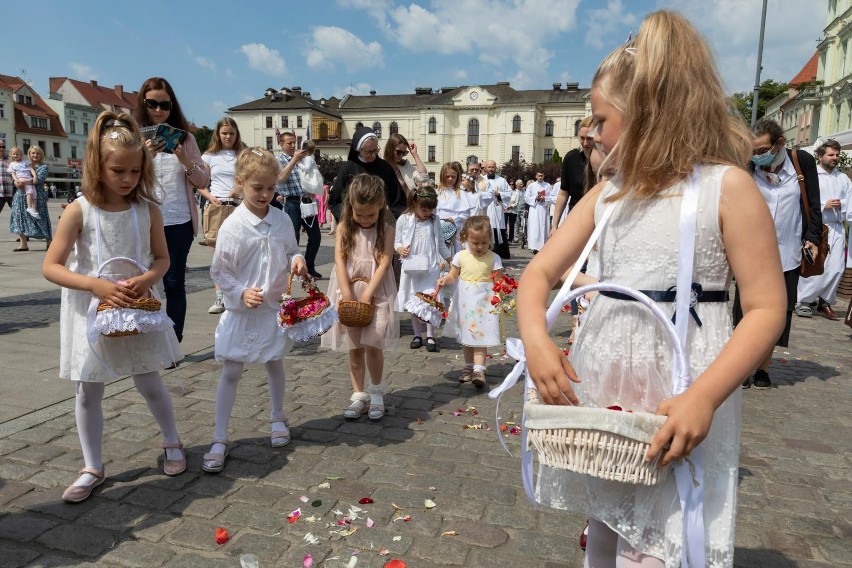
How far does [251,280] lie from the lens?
3953 millimetres

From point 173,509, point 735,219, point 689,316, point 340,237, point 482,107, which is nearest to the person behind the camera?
point 735,219

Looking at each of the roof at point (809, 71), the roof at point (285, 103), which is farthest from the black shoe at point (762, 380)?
the roof at point (285, 103)

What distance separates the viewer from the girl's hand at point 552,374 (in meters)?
1.67

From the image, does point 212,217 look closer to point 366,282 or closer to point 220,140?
point 220,140

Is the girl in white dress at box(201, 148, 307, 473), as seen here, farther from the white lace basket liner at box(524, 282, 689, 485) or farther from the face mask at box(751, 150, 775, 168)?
the face mask at box(751, 150, 775, 168)

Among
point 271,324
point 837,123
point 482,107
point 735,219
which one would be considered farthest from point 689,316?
point 482,107

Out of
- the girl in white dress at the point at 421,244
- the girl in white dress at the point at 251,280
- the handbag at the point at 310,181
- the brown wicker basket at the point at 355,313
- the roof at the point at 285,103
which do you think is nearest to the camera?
the girl in white dress at the point at 251,280

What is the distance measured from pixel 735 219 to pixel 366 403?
136 inches

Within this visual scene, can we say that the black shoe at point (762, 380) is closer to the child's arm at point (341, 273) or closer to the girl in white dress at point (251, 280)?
the child's arm at point (341, 273)

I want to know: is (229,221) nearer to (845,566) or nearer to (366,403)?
(366,403)

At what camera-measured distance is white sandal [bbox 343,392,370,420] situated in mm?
4520

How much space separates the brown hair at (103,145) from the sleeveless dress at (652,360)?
2.52 m

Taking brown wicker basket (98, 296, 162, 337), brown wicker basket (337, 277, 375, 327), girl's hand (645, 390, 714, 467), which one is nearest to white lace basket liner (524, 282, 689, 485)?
girl's hand (645, 390, 714, 467)

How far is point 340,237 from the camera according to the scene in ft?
15.2
